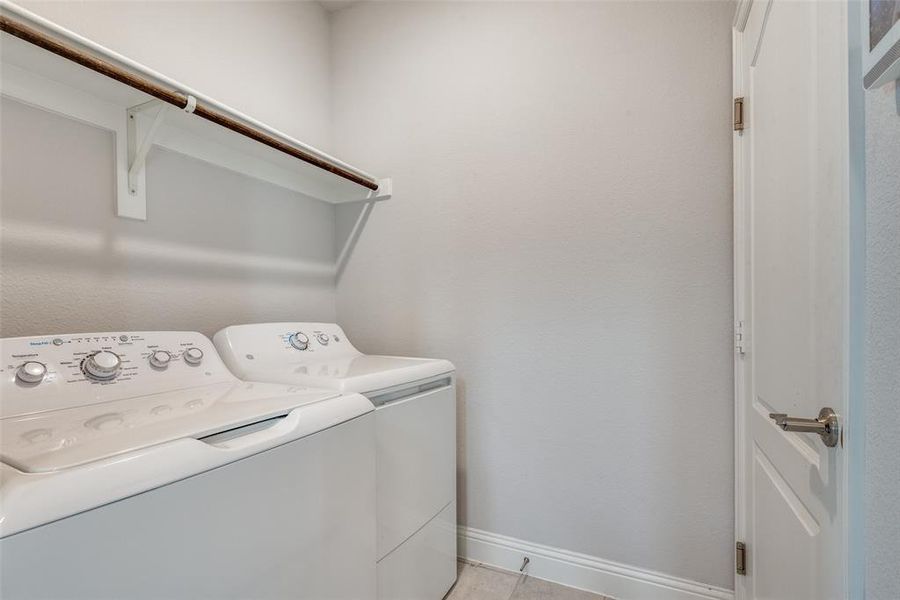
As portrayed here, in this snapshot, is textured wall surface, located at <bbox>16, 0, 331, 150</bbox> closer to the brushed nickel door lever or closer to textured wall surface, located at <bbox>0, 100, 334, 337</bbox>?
textured wall surface, located at <bbox>0, 100, 334, 337</bbox>

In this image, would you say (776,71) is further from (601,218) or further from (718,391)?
(718,391)

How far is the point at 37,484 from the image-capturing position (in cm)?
55

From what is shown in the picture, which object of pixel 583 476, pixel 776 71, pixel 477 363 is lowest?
pixel 583 476

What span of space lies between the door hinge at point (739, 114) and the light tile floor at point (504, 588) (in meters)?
1.73

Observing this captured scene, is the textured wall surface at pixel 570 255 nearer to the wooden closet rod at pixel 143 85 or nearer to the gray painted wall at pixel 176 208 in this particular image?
the gray painted wall at pixel 176 208

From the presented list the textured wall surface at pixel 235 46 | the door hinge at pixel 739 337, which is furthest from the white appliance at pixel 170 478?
the door hinge at pixel 739 337

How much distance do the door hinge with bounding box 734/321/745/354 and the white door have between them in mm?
16

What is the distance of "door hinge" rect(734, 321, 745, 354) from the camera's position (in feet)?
4.31

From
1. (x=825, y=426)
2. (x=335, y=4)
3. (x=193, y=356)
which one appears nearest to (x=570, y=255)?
(x=825, y=426)

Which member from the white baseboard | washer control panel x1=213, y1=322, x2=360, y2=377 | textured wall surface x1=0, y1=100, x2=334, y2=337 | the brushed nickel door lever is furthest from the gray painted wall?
the brushed nickel door lever

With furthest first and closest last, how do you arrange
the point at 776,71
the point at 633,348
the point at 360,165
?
the point at 360,165
the point at 633,348
the point at 776,71

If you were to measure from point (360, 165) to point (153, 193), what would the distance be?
95cm

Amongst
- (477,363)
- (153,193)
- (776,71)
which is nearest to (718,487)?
(477,363)

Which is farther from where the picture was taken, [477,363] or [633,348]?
[477,363]
